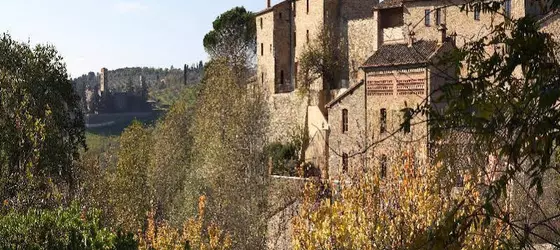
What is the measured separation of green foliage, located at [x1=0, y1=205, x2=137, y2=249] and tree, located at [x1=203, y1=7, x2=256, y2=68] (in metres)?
41.6

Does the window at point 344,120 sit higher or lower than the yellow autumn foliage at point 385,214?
higher

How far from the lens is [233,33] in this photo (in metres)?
56.1

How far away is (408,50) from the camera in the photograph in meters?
31.7

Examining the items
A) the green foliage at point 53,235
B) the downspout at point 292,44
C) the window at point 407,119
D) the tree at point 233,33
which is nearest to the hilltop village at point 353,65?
the downspout at point 292,44

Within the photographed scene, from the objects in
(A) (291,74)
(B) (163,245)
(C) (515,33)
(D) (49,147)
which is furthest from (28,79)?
(C) (515,33)

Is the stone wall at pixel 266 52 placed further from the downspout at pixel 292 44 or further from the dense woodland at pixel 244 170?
the dense woodland at pixel 244 170

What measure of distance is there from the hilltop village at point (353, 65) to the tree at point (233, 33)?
673 cm

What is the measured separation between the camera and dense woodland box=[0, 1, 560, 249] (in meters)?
5.84

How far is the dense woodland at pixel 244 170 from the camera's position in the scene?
19.2 feet

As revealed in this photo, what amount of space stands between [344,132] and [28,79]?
1372 cm

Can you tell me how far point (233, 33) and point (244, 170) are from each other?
21887 millimetres

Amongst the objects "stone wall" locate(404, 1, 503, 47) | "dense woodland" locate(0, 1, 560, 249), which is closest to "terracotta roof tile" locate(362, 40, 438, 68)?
"stone wall" locate(404, 1, 503, 47)

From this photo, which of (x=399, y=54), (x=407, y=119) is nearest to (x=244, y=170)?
(x=399, y=54)

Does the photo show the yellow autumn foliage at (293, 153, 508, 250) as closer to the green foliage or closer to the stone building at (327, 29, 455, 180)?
the green foliage
